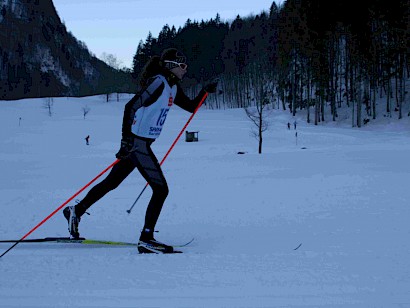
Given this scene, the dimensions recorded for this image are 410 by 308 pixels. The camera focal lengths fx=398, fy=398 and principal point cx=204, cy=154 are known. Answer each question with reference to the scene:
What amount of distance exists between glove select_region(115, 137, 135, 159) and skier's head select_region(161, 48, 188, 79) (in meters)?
0.80

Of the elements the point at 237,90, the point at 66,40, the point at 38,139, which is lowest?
the point at 38,139

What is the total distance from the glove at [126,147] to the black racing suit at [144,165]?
0.09ft

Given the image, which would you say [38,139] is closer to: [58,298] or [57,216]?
[57,216]

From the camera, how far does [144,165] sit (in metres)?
3.88

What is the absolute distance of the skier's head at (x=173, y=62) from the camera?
3947 millimetres

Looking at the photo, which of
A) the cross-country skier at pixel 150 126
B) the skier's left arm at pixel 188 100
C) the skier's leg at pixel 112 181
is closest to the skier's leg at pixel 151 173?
the cross-country skier at pixel 150 126

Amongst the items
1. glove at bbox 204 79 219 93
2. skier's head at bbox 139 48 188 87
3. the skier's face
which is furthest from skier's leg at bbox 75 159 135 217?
glove at bbox 204 79 219 93

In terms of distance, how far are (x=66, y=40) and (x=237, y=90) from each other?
156154mm

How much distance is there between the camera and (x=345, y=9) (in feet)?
149

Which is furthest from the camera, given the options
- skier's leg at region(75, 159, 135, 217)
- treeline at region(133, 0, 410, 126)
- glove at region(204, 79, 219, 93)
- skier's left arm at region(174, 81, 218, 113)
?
treeline at region(133, 0, 410, 126)

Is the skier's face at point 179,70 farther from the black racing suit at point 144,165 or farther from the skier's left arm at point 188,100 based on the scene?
the skier's left arm at point 188,100

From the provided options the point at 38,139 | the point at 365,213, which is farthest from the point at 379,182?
the point at 38,139

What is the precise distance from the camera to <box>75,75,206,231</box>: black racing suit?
149 inches

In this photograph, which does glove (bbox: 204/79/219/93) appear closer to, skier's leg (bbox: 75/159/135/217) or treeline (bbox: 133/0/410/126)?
skier's leg (bbox: 75/159/135/217)
